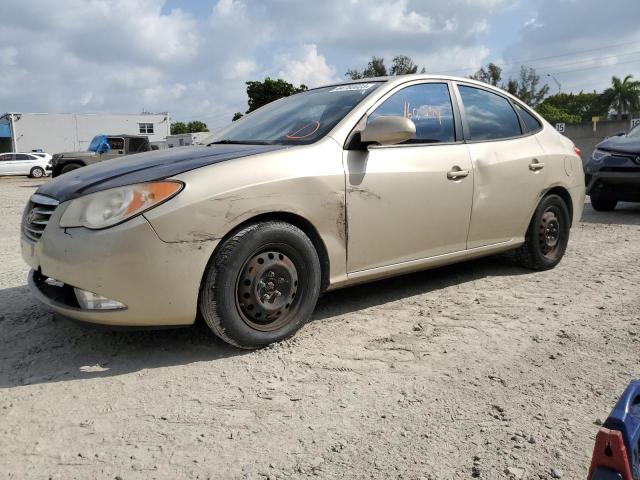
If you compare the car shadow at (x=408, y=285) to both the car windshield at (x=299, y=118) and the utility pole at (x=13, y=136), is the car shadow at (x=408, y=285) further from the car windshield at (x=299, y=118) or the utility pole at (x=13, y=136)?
the utility pole at (x=13, y=136)

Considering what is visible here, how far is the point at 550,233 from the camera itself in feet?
15.9

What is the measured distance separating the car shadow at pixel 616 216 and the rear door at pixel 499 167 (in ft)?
12.9

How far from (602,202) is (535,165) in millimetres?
5050

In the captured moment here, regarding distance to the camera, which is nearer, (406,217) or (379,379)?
(379,379)

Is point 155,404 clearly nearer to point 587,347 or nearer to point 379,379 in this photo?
point 379,379

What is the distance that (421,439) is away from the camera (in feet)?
7.44

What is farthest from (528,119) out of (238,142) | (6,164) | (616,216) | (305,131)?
(6,164)

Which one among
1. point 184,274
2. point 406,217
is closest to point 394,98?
point 406,217

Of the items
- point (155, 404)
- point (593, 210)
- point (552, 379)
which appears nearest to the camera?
point (155, 404)

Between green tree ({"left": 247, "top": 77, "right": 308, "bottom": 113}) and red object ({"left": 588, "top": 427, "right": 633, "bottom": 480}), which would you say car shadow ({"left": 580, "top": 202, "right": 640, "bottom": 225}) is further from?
green tree ({"left": 247, "top": 77, "right": 308, "bottom": 113})

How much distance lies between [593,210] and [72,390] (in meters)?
8.69

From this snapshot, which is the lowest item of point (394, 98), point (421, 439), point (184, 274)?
point (421, 439)

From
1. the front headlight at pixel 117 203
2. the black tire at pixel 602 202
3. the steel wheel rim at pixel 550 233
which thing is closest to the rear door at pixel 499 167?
the steel wheel rim at pixel 550 233

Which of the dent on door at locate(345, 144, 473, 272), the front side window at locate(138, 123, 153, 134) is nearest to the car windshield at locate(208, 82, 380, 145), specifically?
the dent on door at locate(345, 144, 473, 272)
